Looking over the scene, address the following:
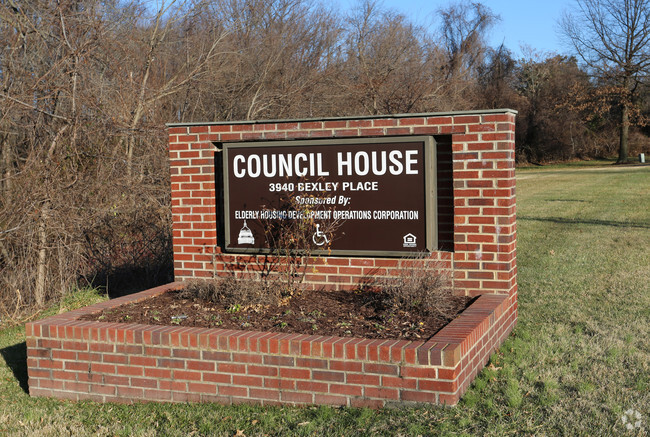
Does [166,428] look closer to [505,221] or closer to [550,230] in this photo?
[505,221]

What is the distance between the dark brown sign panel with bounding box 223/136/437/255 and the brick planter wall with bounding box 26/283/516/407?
3.73 feet

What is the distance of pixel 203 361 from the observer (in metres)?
4.91

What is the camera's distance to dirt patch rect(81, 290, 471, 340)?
511 centimetres

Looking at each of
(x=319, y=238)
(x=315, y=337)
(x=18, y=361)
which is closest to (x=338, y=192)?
(x=319, y=238)

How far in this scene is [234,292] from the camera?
5.93m

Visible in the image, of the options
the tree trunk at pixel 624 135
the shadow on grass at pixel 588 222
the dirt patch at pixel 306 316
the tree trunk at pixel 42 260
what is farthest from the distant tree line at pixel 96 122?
the tree trunk at pixel 624 135

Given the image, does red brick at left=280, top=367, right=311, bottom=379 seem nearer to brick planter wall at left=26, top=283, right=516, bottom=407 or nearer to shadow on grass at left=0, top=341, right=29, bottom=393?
brick planter wall at left=26, top=283, right=516, bottom=407

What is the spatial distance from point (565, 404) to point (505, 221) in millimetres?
2025

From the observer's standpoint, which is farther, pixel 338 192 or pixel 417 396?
pixel 338 192

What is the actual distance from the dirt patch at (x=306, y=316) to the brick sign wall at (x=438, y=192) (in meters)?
0.31

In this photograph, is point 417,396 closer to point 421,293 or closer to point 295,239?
point 421,293

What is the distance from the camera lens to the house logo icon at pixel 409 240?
632 centimetres

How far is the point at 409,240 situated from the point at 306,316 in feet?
4.43

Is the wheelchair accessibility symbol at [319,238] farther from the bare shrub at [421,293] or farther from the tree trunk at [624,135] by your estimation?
the tree trunk at [624,135]
